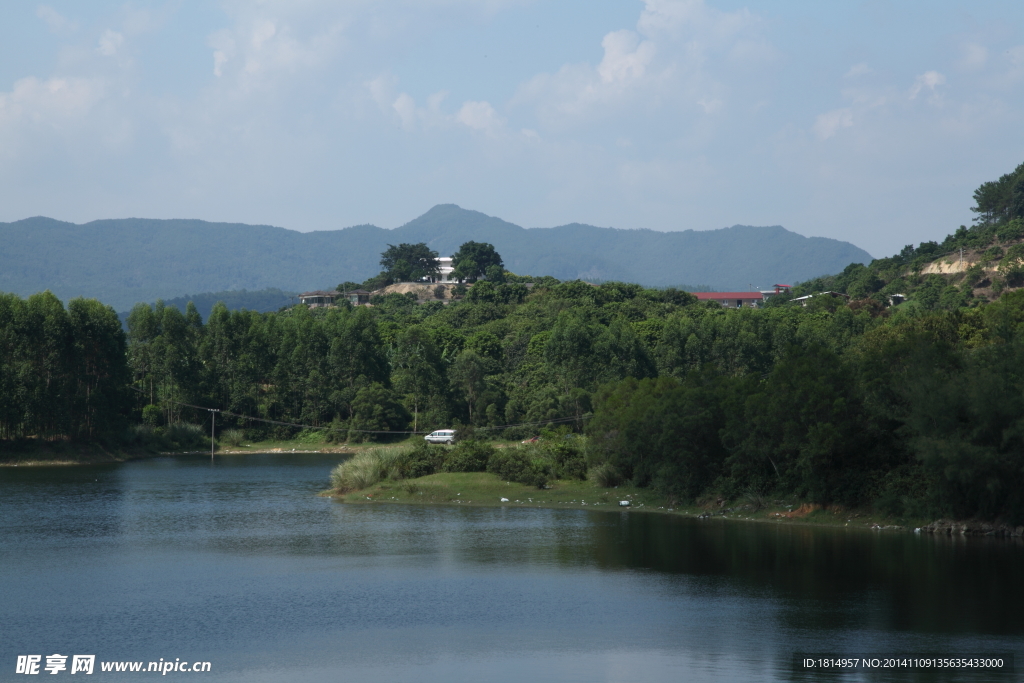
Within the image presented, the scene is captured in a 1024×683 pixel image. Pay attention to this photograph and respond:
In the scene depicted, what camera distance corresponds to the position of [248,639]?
25141 mm

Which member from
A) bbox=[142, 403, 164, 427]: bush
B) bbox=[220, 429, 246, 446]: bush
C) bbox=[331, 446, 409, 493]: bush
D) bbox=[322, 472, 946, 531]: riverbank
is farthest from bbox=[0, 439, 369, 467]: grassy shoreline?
bbox=[322, 472, 946, 531]: riverbank

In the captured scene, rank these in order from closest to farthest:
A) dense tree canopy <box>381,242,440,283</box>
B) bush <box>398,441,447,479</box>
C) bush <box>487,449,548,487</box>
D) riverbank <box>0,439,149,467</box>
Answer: bush <box>487,449,548,487</box>, bush <box>398,441,447,479</box>, riverbank <box>0,439,149,467</box>, dense tree canopy <box>381,242,440,283</box>

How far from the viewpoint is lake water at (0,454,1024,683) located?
23406 millimetres

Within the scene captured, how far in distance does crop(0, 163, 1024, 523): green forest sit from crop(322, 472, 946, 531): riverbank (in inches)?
29.6

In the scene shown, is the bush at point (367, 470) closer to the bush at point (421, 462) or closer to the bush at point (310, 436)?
the bush at point (421, 462)

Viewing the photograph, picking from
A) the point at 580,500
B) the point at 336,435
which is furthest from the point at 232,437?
the point at 580,500

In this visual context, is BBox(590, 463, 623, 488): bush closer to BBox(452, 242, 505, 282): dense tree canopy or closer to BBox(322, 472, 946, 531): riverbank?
BBox(322, 472, 946, 531): riverbank

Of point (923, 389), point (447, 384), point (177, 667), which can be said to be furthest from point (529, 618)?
point (447, 384)

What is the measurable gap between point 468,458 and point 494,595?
23.9 m

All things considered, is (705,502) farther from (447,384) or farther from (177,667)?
(447,384)

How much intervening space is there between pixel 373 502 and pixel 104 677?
29.8 m

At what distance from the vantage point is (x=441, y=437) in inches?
3270

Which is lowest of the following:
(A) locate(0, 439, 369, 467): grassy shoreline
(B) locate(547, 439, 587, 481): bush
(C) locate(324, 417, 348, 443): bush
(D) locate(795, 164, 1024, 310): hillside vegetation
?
(A) locate(0, 439, 369, 467): grassy shoreline

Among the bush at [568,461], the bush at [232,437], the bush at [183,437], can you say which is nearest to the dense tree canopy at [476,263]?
the bush at [232,437]
